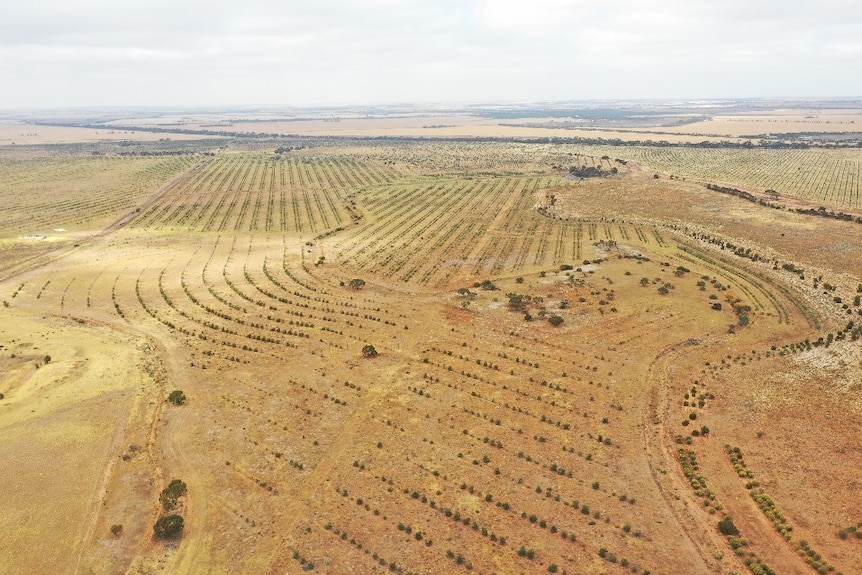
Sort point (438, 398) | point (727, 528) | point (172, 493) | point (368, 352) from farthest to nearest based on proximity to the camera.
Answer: point (368, 352)
point (438, 398)
point (172, 493)
point (727, 528)

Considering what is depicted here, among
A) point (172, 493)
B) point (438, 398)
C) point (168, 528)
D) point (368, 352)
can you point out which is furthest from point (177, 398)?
point (438, 398)

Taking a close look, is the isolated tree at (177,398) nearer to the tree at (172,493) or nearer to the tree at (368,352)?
the tree at (172,493)

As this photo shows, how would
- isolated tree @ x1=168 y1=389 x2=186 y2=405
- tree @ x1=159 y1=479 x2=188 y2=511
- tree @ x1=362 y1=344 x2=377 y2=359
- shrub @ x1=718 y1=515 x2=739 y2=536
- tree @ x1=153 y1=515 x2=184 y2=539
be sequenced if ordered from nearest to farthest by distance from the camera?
tree @ x1=153 y1=515 x2=184 y2=539
shrub @ x1=718 y1=515 x2=739 y2=536
tree @ x1=159 y1=479 x2=188 y2=511
isolated tree @ x1=168 y1=389 x2=186 y2=405
tree @ x1=362 y1=344 x2=377 y2=359

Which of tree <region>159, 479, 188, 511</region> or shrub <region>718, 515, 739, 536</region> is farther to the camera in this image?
tree <region>159, 479, 188, 511</region>

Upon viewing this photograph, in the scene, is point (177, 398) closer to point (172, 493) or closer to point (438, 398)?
point (172, 493)

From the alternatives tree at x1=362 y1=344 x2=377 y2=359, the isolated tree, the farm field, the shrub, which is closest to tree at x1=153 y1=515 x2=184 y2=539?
the farm field

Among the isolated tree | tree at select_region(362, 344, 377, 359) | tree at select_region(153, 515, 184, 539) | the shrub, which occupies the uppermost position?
tree at select_region(362, 344, 377, 359)

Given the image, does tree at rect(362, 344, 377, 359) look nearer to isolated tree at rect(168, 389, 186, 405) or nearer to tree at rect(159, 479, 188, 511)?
isolated tree at rect(168, 389, 186, 405)

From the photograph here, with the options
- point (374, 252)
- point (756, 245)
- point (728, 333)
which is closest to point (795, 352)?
point (728, 333)
